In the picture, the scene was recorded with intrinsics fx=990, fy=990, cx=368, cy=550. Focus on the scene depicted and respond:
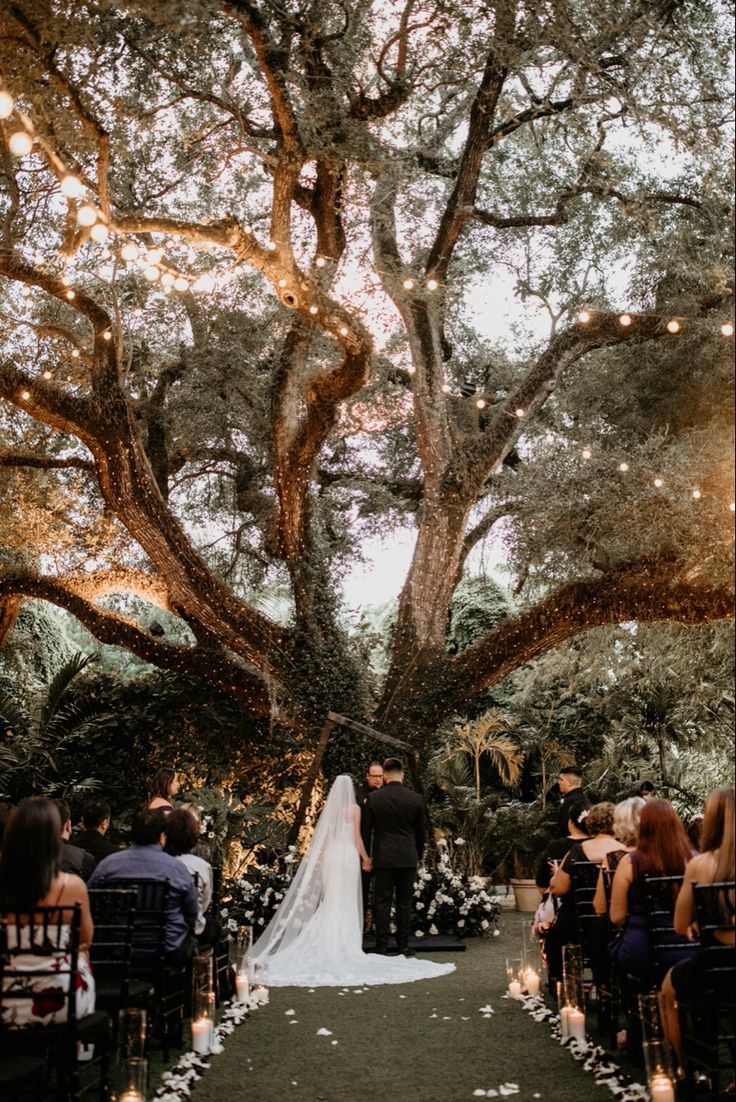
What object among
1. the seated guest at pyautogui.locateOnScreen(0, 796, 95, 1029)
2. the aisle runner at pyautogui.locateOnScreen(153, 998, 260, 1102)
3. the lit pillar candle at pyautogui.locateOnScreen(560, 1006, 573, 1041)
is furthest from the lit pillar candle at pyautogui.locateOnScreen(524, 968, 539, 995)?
the seated guest at pyautogui.locateOnScreen(0, 796, 95, 1029)

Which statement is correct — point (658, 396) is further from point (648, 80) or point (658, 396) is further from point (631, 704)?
point (631, 704)

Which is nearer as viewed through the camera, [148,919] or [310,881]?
[148,919]

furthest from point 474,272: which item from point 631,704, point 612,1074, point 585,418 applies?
point 612,1074

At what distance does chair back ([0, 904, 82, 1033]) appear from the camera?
3877 mm

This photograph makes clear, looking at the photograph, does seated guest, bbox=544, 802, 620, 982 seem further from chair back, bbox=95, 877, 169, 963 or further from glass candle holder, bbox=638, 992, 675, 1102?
chair back, bbox=95, 877, 169, 963

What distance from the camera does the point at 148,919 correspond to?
210 inches

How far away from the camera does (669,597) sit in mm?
10477

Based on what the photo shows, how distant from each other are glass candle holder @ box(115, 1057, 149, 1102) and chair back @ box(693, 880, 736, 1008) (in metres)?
2.12

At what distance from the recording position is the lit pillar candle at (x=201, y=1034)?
509 cm

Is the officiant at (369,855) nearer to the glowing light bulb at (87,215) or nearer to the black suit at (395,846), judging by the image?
the black suit at (395,846)

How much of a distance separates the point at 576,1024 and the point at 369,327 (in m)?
8.71

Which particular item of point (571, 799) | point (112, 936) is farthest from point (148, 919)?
point (571, 799)

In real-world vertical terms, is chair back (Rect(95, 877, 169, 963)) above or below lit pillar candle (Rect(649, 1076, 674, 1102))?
above

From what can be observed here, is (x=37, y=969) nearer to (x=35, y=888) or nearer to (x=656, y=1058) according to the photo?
(x=35, y=888)
